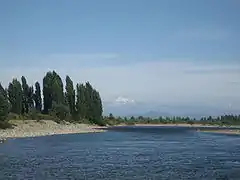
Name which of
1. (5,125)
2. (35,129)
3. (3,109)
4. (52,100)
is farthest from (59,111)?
(5,125)

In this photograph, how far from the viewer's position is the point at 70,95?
130 m

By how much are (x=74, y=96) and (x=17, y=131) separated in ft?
145

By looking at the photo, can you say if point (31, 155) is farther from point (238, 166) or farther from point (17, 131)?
point (17, 131)

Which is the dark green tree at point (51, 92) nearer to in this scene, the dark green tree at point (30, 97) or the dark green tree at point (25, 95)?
the dark green tree at point (30, 97)

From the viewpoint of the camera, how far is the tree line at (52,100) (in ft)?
380

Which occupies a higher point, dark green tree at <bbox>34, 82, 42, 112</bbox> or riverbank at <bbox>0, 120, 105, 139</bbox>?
dark green tree at <bbox>34, 82, 42, 112</bbox>

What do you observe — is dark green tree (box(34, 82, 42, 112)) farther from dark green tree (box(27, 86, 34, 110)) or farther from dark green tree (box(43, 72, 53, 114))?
dark green tree (box(43, 72, 53, 114))

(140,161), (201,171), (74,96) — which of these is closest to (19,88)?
(74,96)

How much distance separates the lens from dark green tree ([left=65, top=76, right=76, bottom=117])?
130250 millimetres

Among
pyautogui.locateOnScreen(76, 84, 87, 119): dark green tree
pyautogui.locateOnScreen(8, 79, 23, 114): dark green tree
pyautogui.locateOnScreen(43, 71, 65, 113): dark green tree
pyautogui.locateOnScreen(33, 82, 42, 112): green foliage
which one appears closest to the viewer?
pyautogui.locateOnScreen(8, 79, 23, 114): dark green tree

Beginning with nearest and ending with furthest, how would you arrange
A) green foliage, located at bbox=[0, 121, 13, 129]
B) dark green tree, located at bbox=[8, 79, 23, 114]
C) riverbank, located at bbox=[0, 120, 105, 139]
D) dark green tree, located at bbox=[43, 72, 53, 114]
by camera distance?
riverbank, located at bbox=[0, 120, 105, 139]
green foliage, located at bbox=[0, 121, 13, 129]
dark green tree, located at bbox=[8, 79, 23, 114]
dark green tree, located at bbox=[43, 72, 53, 114]

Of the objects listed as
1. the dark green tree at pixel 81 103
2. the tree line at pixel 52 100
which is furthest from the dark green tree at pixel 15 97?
the dark green tree at pixel 81 103

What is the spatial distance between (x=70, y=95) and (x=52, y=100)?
312 inches

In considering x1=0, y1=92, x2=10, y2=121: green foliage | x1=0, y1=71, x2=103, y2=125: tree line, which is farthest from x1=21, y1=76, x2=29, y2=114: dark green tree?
x1=0, y1=92, x2=10, y2=121: green foliage
